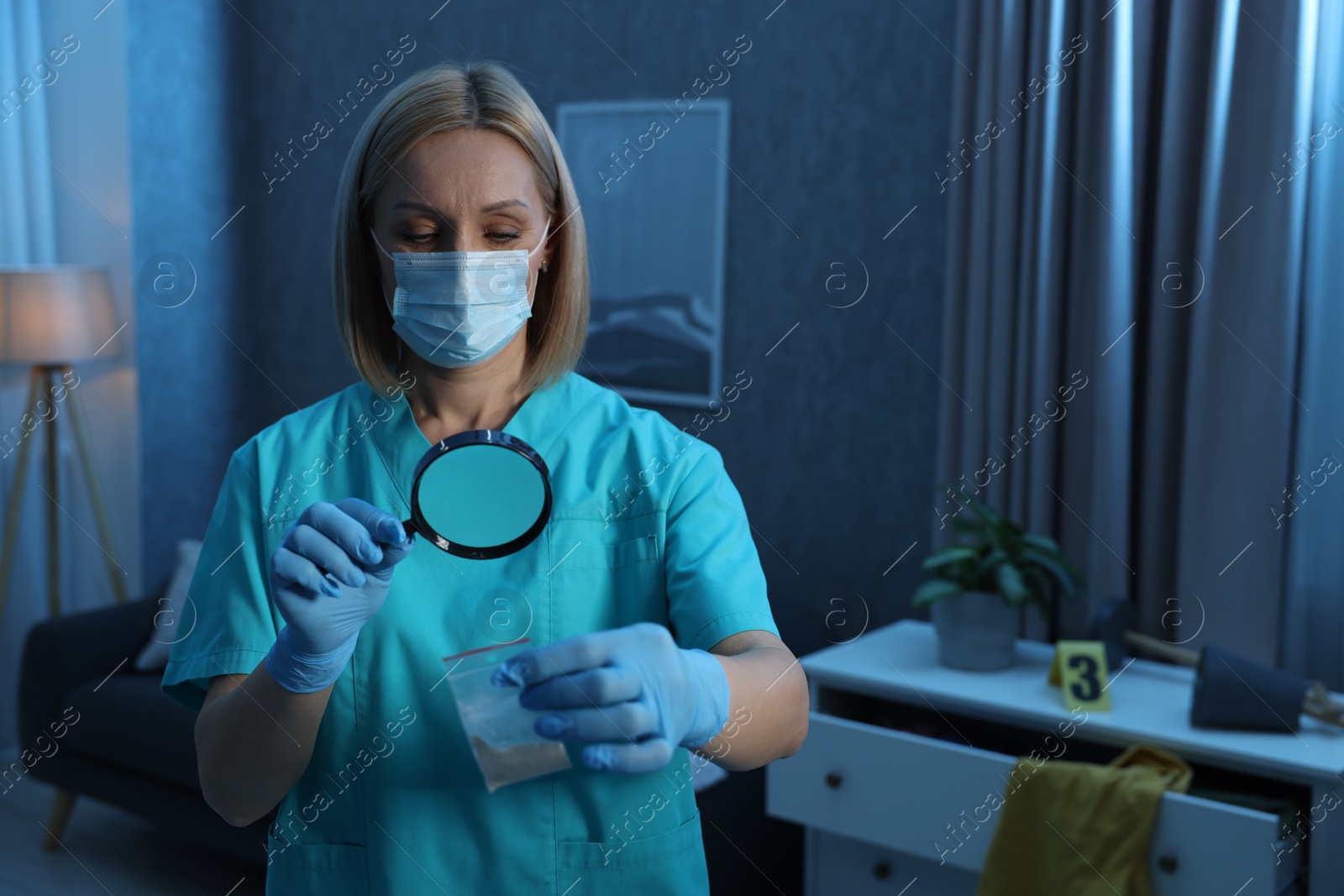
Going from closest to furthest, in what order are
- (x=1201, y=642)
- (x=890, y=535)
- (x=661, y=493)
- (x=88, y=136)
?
(x=661, y=493) → (x=1201, y=642) → (x=890, y=535) → (x=88, y=136)

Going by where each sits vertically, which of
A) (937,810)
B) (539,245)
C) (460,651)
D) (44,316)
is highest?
(539,245)

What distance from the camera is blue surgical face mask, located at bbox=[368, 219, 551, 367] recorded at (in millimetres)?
1061

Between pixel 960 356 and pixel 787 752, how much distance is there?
1698 millimetres

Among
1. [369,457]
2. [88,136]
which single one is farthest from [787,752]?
[88,136]

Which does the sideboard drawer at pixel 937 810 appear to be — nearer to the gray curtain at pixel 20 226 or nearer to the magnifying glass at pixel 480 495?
the magnifying glass at pixel 480 495

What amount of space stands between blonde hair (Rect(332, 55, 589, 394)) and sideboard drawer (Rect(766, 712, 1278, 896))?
1.24m

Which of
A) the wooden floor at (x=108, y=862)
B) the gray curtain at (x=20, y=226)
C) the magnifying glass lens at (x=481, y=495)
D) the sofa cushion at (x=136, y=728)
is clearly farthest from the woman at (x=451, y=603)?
the gray curtain at (x=20, y=226)

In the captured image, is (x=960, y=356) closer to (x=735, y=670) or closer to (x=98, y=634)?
(x=735, y=670)

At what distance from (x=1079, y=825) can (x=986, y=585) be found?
0.50 meters

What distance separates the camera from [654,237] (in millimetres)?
3070

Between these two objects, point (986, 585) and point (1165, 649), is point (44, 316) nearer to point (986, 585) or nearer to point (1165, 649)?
point (986, 585)

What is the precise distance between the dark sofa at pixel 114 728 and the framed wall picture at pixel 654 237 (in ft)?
4.58

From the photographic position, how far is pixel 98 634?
3131mm

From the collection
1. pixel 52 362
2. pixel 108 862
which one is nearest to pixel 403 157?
pixel 108 862
